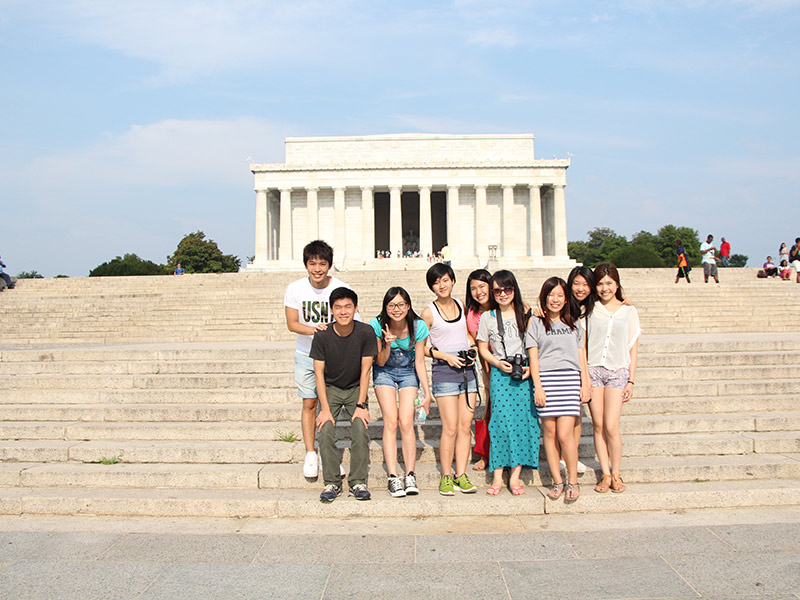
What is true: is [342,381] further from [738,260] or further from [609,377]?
[738,260]

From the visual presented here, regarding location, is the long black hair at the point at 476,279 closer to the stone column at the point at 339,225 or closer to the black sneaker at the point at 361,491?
the black sneaker at the point at 361,491

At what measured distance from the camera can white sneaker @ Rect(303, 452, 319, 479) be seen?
6629mm

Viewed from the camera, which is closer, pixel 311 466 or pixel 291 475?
pixel 311 466

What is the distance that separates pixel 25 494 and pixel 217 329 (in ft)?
32.6

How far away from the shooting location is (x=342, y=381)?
6523 mm

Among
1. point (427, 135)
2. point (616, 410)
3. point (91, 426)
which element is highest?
point (427, 135)

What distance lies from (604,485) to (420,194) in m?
47.9

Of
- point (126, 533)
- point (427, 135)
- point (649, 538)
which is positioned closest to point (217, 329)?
point (126, 533)

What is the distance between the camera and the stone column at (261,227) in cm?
5303

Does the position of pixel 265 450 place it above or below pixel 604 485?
above

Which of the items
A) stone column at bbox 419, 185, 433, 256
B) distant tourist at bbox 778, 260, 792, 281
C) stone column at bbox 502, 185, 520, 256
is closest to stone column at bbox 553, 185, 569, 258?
stone column at bbox 502, 185, 520, 256

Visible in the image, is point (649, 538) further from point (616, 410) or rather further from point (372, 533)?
point (372, 533)

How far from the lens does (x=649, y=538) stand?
17.8 feet

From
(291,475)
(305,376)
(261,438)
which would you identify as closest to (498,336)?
(305,376)
